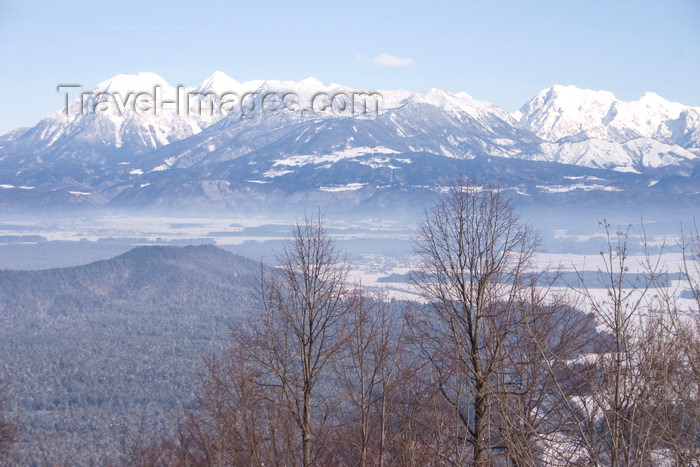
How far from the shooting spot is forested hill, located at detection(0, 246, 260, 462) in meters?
65.4

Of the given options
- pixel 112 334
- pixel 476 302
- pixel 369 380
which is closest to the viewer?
pixel 476 302

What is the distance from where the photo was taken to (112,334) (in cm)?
9981

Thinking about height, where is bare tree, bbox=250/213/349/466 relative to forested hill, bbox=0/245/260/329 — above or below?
above

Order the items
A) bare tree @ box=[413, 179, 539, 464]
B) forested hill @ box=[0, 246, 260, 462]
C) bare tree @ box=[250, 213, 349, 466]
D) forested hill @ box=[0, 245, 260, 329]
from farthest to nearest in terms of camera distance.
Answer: forested hill @ box=[0, 245, 260, 329]
forested hill @ box=[0, 246, 260, 462]
bare tree @ box=[250, 213, 349, 466]
bare tree @ box=[413, 179, 539, 464]

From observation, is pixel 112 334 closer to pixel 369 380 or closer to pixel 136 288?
pixel 136 288

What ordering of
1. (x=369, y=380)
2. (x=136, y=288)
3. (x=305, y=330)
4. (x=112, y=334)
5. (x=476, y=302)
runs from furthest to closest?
(x=136, y=288) < (x=112, y=334) < (x=305, y=330) < (x=369, y=380) < (x=476, y=302)

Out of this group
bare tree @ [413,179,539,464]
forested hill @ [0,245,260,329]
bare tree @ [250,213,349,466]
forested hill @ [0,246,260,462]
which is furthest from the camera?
forested hill @ [0,245,260,329]

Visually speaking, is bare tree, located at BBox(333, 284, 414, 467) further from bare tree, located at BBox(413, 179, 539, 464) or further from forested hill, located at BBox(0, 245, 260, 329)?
forested hill, located at BBox(0, 245, 260, 329)

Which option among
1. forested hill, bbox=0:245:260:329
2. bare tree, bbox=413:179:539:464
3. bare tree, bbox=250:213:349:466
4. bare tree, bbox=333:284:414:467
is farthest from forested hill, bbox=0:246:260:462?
bare tree, bbox=413:179:539:464

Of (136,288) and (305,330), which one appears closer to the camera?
(305,330)

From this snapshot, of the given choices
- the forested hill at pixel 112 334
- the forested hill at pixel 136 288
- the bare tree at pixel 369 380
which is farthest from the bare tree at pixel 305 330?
the forested hill at pixel 136 288

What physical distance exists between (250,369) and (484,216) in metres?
6.06

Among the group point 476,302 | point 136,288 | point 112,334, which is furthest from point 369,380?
point 136,288

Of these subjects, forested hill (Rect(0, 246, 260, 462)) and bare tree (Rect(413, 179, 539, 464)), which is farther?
forested hill (Rect(0, 246, 260, 462))
